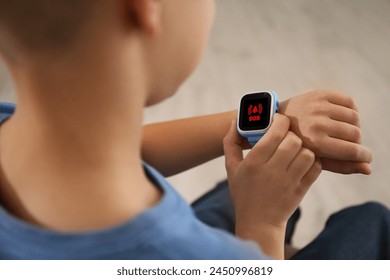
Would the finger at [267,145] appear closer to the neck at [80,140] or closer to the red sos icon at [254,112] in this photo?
the red sos icon at [254,112]

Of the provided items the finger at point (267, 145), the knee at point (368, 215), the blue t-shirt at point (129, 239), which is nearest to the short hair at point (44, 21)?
the blue t-shirt at point (129, 239)

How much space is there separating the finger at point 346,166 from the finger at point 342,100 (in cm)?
7

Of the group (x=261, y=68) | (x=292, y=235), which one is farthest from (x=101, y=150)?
(x=261, y=68)

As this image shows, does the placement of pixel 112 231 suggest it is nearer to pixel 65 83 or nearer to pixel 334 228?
pixel 65 83

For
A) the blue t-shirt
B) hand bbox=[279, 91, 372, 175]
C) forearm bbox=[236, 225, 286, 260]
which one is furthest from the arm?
the blue t-shirt

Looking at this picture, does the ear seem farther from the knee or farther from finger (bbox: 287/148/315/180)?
the knee

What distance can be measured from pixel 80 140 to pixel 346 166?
0.36 meters

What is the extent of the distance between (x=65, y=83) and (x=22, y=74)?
36mm

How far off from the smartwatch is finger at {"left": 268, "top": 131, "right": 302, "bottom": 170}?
49mm

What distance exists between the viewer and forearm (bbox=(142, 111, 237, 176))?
0.60 meters

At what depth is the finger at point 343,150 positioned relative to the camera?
1.62 ft

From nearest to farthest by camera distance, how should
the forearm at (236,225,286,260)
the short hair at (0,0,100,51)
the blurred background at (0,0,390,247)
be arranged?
the short hair at (0,0,100,51) < the forearm at (236,225,286,260) < the blurred background at (0,0,390,247)

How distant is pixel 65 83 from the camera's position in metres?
0.27

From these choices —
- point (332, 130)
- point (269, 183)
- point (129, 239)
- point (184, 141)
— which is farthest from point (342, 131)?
point (129, 239)
